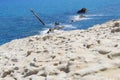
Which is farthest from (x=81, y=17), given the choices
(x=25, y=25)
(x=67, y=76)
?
(x=67, y=76)

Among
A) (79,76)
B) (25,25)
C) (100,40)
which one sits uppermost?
(25,25)

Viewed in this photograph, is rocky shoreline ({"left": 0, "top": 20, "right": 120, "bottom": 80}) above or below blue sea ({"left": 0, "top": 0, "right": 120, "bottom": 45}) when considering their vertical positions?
below

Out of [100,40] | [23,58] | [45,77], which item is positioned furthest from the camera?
[23,58]

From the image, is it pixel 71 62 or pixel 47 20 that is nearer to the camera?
pixel 71 62

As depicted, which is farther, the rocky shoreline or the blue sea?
the blue sea

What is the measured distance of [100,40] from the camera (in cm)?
1034

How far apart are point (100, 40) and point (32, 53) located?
2.09 m

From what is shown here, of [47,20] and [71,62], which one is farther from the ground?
[47,20]

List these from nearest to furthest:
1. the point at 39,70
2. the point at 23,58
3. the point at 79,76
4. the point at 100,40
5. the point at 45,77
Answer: the point at 79,76 < the point at 45,77 < the point at 39,70 < the point at 100,40 < the point at 23,58

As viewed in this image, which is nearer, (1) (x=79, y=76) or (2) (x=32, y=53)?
(1) (x=79, y=76)

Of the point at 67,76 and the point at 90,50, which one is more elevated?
the point at 90,50

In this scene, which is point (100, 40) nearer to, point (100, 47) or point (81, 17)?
point (100, 47)

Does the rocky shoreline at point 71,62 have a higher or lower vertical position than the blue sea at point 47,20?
lower

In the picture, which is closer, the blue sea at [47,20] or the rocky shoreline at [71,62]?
the rocky shoreline at [71,62]
